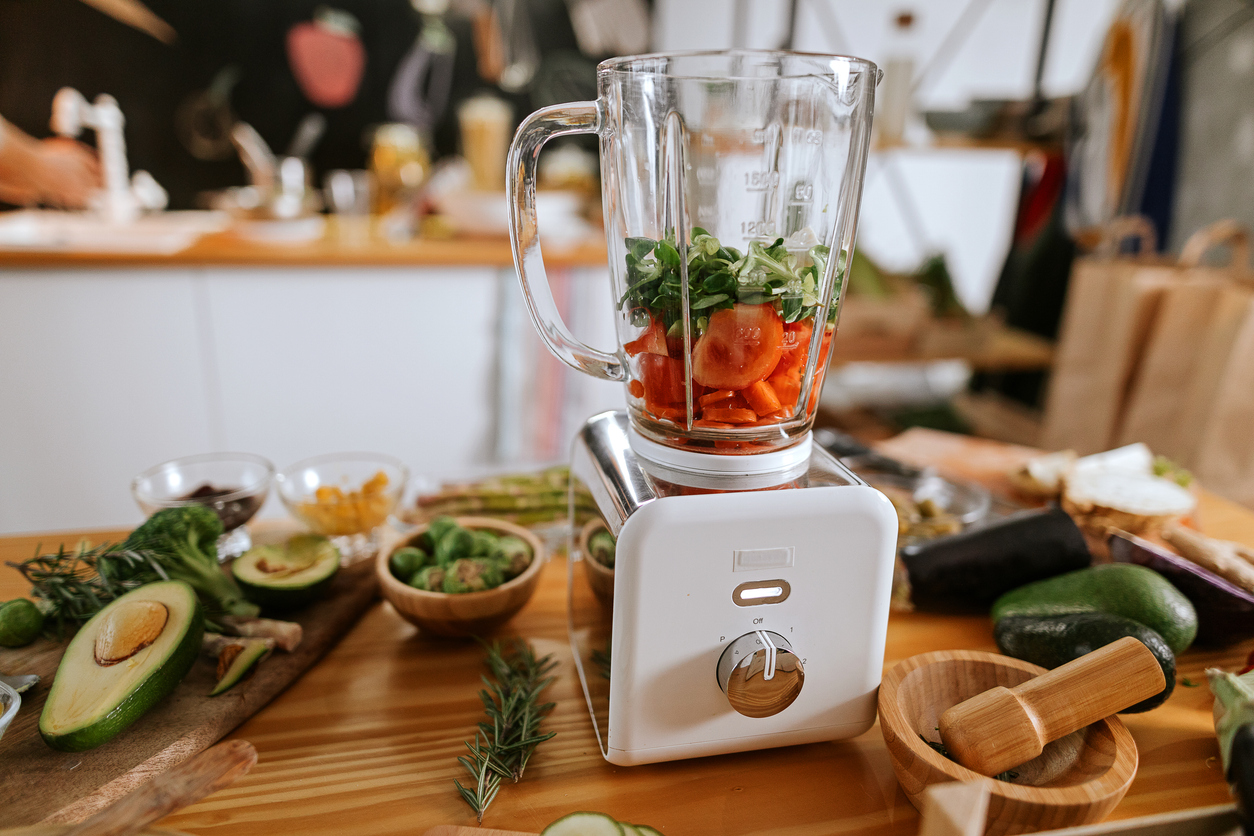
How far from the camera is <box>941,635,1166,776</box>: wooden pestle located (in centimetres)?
57

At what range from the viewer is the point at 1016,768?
615mm

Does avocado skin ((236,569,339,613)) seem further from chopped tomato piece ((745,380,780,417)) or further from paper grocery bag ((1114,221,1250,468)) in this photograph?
paper grocery bag ((1114,221,1250,468))

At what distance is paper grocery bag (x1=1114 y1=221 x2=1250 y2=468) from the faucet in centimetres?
259

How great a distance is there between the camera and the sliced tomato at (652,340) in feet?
2.11

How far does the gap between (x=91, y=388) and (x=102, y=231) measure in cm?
48

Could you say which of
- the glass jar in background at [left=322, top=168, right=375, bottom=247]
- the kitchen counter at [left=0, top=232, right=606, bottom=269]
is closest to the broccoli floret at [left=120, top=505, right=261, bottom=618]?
the kitchen counter at [left=0, top=232, right=606, bottom=269]

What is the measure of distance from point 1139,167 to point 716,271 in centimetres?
203

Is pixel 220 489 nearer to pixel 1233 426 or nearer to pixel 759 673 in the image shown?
pixel 759 673

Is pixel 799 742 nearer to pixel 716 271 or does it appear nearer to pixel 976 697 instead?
pixel 976 697

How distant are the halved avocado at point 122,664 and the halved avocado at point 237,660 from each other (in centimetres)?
3

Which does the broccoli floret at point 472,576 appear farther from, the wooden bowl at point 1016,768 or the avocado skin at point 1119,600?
the avocado skin at point 1119,600

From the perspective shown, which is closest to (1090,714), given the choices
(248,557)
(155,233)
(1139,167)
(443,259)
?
(248,557)

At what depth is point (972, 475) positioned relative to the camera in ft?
3.91

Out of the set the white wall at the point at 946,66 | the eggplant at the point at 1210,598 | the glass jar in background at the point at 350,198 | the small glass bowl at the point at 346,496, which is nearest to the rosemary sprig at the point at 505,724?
the small glass bowl at the point at 346,496
